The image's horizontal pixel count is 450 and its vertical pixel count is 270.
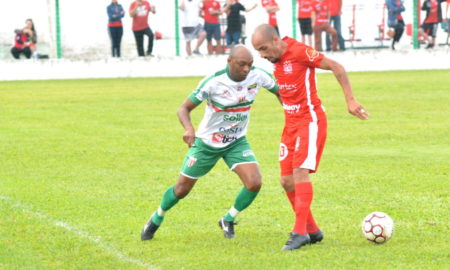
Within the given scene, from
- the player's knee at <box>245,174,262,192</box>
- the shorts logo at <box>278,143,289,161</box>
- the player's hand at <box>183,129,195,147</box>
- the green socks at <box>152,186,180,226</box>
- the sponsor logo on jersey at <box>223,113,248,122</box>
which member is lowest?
the green socks at <box>152,186,180,226</box>

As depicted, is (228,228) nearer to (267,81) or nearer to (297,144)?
(297,144)

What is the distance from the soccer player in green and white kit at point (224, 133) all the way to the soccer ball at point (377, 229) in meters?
0.97

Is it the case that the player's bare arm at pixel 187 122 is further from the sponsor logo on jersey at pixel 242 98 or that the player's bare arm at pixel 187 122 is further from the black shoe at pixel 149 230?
the black shoe at pixel 149 230

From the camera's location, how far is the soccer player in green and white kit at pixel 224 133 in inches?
295

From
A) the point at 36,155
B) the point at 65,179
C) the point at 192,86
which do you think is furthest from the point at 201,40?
the point at 65,179

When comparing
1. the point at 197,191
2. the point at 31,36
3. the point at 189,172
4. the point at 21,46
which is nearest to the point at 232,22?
the point at 31,36

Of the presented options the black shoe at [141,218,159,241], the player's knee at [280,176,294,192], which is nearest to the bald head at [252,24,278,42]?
the player's knee at [280,176,294,192]

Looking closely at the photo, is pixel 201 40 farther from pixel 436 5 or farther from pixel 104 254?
pixel 104 254

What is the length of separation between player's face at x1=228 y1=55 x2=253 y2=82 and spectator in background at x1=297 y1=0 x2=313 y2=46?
19889 millimetres

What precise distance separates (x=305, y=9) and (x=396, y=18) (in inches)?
126

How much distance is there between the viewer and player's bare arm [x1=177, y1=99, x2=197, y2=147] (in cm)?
723

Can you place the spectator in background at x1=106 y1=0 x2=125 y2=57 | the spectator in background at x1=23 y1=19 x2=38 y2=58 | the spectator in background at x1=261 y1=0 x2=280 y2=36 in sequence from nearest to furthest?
the spectator in background at x1=106 y1=0 x2=125 y2=57 < the spectator in background at x1=261 y1=0 x2=280 y2=36 < the spectator in background at x1=23 y1=19 x2=38 y2=58

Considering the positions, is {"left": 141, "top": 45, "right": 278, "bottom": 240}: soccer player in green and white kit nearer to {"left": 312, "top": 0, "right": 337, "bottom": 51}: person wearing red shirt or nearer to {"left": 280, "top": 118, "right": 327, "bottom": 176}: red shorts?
{"left": 280, "top": 118, "right": 327, "bottom": 176}: red shorts

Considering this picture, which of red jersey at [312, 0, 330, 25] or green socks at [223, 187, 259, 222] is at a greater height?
green socks at [223, 187, 259, 222]
